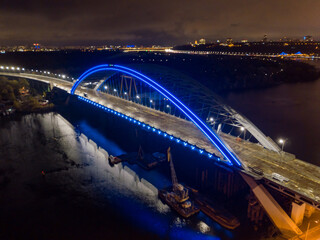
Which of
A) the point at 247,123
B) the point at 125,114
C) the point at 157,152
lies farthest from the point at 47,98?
the point at 247,123

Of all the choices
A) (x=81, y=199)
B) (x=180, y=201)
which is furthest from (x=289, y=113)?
(x=81, y=199)

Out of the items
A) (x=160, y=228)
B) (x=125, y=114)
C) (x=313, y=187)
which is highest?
(x=125, y=114)

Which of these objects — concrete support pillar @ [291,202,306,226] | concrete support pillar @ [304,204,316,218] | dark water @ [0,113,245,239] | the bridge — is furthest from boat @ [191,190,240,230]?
concrete support pillar @ [304,204,316,218]

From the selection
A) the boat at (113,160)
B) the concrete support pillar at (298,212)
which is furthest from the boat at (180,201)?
the boat at (113,160)

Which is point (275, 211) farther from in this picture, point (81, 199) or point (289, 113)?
point (289, 113)

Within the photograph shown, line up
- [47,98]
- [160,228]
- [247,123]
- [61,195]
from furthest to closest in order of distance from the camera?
[47,98] → [247,123] → [61,195] → [160,228]

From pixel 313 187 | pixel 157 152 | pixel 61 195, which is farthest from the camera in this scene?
pixel 157 152

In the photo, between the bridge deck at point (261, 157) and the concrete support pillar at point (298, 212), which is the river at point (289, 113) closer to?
the bridge deck at point (261, 157)

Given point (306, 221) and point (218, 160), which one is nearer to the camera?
point (306, 221)

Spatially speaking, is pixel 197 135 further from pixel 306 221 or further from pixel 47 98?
pixel 47 98
